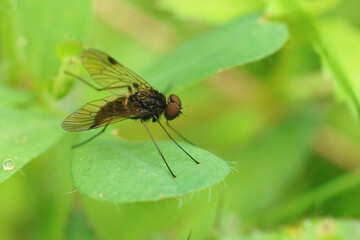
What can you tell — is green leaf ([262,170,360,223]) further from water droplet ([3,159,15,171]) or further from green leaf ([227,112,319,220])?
water droplet ([3,159,15,171])

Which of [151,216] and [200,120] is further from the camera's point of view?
[200,120]

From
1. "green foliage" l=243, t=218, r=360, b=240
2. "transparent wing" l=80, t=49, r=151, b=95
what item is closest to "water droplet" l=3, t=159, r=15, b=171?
"transparent wing" l=80, t=49, r=151, b=95

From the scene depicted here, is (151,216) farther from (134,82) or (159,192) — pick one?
(159,192)

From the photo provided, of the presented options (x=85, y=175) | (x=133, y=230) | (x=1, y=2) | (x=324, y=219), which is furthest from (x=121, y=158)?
(x=1, y=2)

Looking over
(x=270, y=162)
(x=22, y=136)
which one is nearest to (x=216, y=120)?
(x=270, y=162)

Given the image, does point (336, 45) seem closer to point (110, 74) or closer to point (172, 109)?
point (172, 109)

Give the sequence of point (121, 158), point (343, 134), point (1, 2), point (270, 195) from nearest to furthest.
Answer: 1. point (121, 158)
2. point (1, 2)
3. point (270, 195)
4. point (343, 134)
